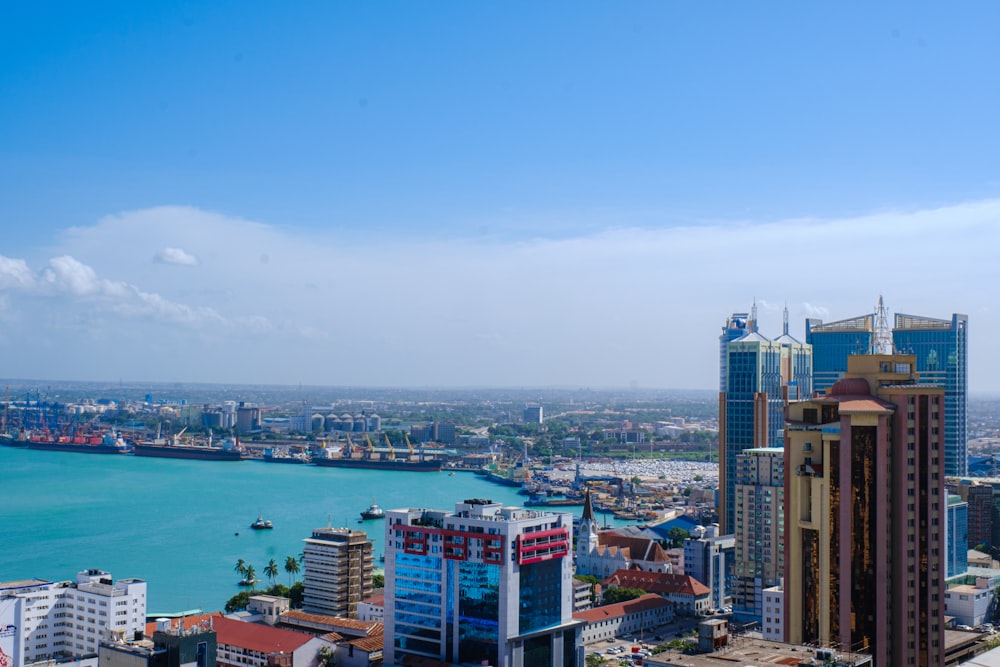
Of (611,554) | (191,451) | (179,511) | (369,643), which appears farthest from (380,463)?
(369,643)

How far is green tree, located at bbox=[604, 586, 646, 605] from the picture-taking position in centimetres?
1503

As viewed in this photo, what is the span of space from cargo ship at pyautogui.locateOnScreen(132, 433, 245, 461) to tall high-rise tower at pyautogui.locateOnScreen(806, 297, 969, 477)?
25.4m

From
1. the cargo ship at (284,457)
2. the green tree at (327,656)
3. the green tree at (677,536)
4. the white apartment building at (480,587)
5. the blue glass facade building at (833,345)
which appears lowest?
the cargo ship at (284,457)

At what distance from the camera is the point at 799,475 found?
7.58 metres

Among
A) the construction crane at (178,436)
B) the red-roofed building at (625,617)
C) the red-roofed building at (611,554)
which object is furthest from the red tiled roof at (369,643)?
the construction crane at (178,436)

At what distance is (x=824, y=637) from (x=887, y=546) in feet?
2.59

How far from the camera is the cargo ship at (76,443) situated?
44.0 m

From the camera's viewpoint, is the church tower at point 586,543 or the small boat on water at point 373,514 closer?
the church tower at point 586,543

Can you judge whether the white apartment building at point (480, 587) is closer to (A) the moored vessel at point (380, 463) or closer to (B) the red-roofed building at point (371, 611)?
(B) the red-roofed building at point (371, 611)

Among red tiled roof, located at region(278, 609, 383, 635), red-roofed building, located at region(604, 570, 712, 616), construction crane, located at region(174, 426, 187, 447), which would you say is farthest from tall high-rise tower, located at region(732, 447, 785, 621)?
construction crane, located at region(174, 426, 187, 447)

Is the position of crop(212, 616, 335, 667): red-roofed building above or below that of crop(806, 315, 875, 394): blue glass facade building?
below

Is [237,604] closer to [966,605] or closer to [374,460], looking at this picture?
[966,605]

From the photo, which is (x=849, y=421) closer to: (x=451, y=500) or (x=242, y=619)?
(x=242, y=619)

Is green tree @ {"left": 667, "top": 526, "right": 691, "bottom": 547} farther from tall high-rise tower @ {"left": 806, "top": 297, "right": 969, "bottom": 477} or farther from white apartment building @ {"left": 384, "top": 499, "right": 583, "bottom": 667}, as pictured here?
white apartment building @ {"left": 384, "top": 499, "right": 583, "bottom": 667}
